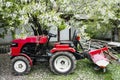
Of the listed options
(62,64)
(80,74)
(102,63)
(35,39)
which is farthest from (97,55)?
(35,39)

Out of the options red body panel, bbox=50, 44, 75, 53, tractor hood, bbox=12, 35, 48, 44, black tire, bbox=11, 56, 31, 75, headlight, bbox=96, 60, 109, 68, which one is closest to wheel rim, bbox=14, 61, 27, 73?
black tire, bbox=11, 56, 31, 75

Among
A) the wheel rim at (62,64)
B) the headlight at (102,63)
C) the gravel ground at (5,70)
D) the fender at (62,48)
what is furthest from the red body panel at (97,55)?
the gravel ground at (5,70)

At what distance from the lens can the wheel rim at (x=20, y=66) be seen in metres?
7.54

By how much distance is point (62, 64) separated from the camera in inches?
302

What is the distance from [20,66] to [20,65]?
0.09 ft

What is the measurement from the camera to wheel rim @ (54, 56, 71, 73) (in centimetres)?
760

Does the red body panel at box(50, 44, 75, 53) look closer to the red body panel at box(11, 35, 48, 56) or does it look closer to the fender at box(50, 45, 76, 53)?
the fender at box(50, 45, 76, 53)

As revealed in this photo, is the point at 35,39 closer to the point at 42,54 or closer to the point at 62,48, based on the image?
the point at 42,54

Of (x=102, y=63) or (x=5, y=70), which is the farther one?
(x=5, y=70)

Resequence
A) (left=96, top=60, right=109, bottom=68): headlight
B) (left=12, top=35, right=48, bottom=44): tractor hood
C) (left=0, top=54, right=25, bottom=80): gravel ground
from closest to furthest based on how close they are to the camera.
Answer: (left=0, top=54, right=25, bottom=80): gravel ground < (left=96, top=60, right=109, bottom=68): headlight < (left=12, top=35, right=48, bottom=44): tractor hood

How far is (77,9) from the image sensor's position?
7.83 metres

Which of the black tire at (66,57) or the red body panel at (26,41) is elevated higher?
the red body panel at (26,41)

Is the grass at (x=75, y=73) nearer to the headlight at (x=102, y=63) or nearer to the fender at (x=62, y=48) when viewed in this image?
the headlight at (x=102, y=63)

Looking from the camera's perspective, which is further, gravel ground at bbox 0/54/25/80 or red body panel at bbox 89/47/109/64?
red body panel at bbox 89/47/109/64
